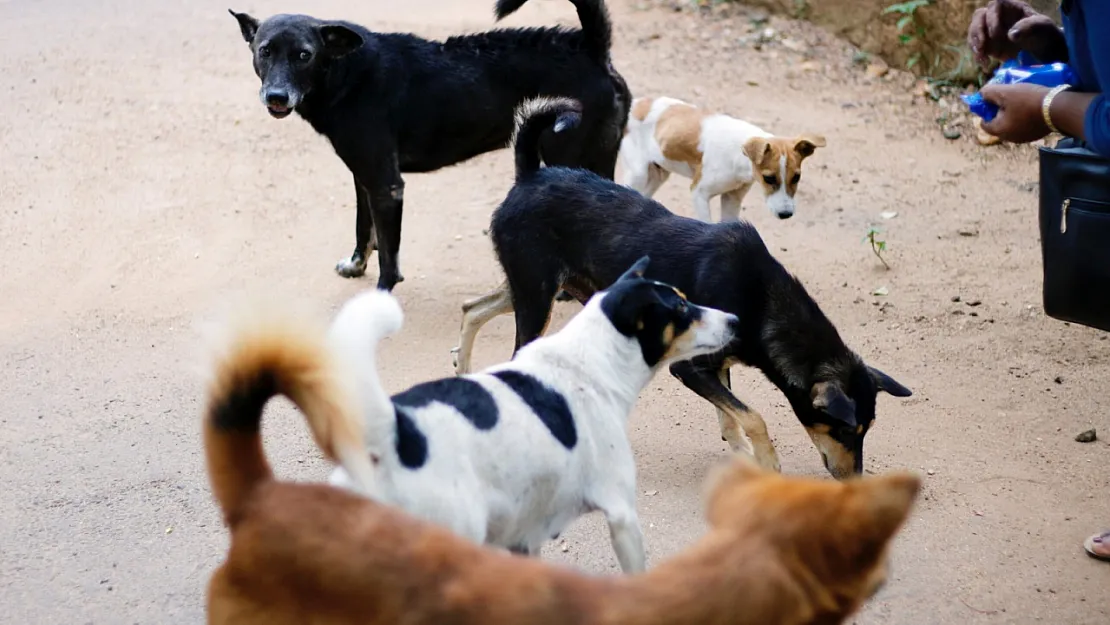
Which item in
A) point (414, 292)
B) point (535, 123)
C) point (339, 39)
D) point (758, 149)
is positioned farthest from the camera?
point (758, 149)

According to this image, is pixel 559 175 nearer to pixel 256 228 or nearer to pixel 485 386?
pixel 485 386

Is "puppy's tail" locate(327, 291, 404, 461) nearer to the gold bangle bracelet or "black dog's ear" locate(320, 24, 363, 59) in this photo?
the gold bangle bracelet

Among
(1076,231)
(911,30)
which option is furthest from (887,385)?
(911,30)

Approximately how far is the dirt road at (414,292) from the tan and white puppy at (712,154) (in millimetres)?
442

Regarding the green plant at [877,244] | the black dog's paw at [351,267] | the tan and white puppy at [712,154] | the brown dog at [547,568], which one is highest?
the brown dog at [547,568]

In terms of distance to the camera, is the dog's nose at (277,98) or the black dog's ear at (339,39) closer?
the dog's nose at (277,98)

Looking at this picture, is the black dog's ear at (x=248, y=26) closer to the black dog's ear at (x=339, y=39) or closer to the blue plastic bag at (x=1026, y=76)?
the black dog's ear at (x=339, y=39)

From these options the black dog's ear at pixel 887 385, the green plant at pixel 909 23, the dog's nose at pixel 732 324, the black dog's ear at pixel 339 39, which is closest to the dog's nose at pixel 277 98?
the black dog's ear at pixel 339 39

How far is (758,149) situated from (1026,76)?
2.68 m

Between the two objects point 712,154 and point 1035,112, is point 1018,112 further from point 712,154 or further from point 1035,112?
point 712,154

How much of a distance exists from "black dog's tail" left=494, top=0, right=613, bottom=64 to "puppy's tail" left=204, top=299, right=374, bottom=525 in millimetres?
3741

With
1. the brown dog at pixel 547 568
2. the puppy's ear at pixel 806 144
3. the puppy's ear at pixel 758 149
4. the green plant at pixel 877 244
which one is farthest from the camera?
the puppy's ear at pixel 806 144

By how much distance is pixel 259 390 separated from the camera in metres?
2.34

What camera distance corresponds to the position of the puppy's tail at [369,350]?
2.56m
